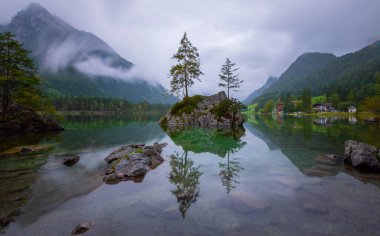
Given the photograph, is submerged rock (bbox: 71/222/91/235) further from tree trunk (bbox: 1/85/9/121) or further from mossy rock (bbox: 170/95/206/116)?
mossy rock (bbox: 170/95/206/116)

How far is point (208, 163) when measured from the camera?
639 inches

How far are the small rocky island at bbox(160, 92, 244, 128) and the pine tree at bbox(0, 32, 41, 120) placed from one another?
100ft

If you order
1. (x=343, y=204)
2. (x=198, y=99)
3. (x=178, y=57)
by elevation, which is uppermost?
(x=178, y=57)

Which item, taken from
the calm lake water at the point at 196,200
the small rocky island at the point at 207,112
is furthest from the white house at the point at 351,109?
the calm lake water at the point at 196,200

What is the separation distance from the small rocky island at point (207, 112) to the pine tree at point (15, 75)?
3051 cm

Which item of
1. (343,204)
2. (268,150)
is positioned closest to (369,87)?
(268,150)

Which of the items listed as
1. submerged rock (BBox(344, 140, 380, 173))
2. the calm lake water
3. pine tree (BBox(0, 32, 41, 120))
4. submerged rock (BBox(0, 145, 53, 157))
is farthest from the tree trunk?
submerged rock (BBox(344, 140, 380, 173))

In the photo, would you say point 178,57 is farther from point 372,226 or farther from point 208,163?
point 372,226

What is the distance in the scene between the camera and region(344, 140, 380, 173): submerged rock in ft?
45.5

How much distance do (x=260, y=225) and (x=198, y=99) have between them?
51.7 m

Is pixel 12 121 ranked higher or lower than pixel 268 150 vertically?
higher

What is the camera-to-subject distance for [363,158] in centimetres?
1409

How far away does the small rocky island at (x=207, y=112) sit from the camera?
5295cm

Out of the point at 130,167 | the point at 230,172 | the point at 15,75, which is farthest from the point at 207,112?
the point at 130,167
